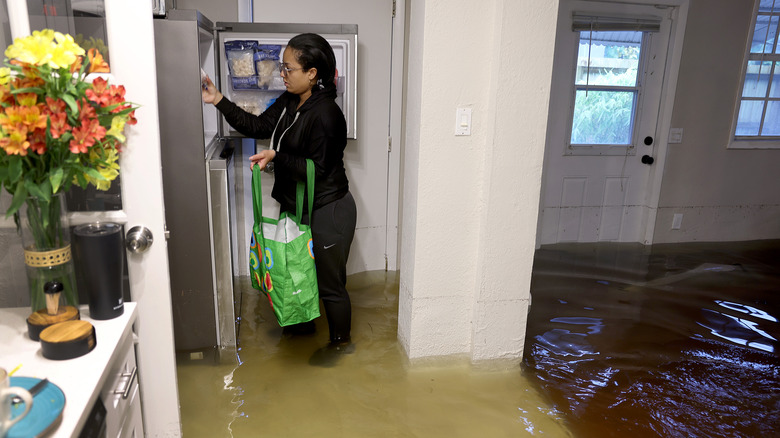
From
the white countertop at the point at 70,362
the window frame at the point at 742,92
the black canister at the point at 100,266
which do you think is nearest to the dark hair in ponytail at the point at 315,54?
the black canister at the point at 100,266

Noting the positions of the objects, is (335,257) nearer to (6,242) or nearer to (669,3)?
(6,242)

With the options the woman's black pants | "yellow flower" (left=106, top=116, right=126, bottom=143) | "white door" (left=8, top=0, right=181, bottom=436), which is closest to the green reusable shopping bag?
the woman's black pants

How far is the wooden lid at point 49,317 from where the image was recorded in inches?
46.5

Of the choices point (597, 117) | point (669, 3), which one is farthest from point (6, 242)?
point (669, 3)

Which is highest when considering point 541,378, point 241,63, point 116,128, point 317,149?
point 241,63

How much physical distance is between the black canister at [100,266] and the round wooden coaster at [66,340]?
0.40ft

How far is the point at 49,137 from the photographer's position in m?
1.11

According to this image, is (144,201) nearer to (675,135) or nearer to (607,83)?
(607,83)

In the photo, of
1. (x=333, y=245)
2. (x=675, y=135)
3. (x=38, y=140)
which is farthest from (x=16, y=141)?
(x=675, y=135)

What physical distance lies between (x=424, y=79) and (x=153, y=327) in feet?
4.62

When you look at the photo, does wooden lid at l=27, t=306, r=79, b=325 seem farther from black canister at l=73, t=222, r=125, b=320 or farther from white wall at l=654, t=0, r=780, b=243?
white wall at l=654, t=0, r=780, b=243

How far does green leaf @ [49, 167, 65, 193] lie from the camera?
1106mm

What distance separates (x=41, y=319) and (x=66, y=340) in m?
0.12

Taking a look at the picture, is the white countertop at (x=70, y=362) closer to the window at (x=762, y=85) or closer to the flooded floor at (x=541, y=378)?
the flooded floor at (x=541, y=378)
